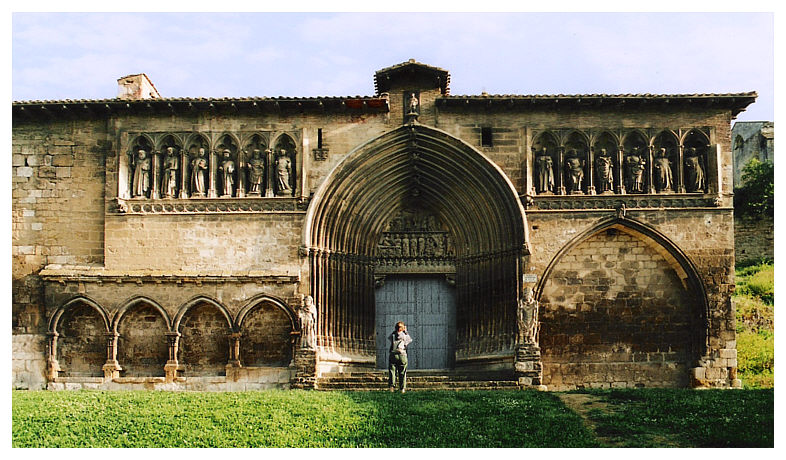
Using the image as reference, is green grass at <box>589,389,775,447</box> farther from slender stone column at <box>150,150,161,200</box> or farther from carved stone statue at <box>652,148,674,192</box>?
slender stone column at <box>150,150,161,200</box>

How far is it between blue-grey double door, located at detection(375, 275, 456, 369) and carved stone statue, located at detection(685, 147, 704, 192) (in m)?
5.45

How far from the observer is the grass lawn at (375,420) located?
1363cm

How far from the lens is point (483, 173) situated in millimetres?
20391

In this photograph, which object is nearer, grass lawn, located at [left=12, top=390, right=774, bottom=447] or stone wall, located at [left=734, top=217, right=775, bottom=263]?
grass lawn, located at [left=12, top=390, right=774, bottom=447]

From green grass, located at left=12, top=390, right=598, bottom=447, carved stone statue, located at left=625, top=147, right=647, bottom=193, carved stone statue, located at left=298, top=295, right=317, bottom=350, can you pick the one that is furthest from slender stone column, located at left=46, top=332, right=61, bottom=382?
carved stone statue, located at left=625, top=147, right=647, bottom=193

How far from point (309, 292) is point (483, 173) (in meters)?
4.34

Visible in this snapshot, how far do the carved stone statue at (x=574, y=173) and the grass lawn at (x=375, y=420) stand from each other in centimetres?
526

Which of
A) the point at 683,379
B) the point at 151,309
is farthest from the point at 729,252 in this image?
the point at 151,309

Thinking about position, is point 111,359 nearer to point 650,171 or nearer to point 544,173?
point 544,173

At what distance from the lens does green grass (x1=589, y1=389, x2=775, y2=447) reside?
1345 centimetres

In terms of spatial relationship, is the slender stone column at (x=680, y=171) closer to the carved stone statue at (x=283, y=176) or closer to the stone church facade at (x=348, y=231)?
the stone church facade at (x=348, y=231)

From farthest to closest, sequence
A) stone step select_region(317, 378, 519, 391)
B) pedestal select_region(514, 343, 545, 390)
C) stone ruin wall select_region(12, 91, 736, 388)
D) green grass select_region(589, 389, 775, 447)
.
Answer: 1. stone ruin wall select_region(12, 91, 736, 388)
2. pedestal select_region(514, 343, 545, 390)
3. stone step select_region(317, 378, 519, 391)
4. green grass select_region(589, 389, 775, 447)

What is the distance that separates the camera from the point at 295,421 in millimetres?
14445

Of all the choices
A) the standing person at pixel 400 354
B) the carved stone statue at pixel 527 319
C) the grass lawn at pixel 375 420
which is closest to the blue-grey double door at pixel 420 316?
the carved stone statue at pixel 527 319
